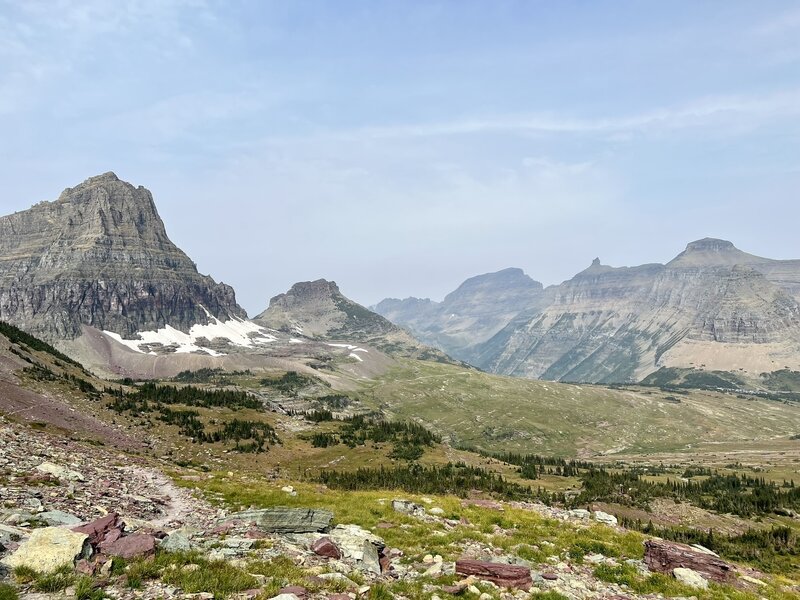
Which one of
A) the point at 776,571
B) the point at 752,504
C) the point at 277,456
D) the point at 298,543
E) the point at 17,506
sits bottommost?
the point at 752,504

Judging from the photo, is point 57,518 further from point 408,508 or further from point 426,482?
point 426,482

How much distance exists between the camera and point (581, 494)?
70.9 metres

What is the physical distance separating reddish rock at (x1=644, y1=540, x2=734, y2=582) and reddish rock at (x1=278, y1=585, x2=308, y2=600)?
18316 mm

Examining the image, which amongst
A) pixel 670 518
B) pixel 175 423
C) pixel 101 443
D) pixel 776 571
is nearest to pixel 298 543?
pixel 776 571

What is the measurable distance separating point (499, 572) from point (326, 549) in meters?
7.20

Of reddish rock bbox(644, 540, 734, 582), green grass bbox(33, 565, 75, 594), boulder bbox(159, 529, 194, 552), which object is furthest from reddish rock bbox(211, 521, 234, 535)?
reddish rock bbox(644, 540, 734, 582)

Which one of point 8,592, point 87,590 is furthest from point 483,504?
point 8,592

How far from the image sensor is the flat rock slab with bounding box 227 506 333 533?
22781mm

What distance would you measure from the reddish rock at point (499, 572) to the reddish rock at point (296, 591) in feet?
25.2

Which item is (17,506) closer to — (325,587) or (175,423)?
(325,587)

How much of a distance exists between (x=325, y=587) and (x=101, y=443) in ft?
180

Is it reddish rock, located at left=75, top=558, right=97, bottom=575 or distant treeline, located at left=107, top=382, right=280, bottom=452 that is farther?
distant treeline, located at left=107, top=382, right=280, bottom=452

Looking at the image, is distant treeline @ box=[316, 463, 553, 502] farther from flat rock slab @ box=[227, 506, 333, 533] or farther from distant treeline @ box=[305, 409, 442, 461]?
flat rock slab @ box=[227, 506, 333, 533]

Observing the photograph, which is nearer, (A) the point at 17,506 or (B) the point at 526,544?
(A) the point at 17,506
